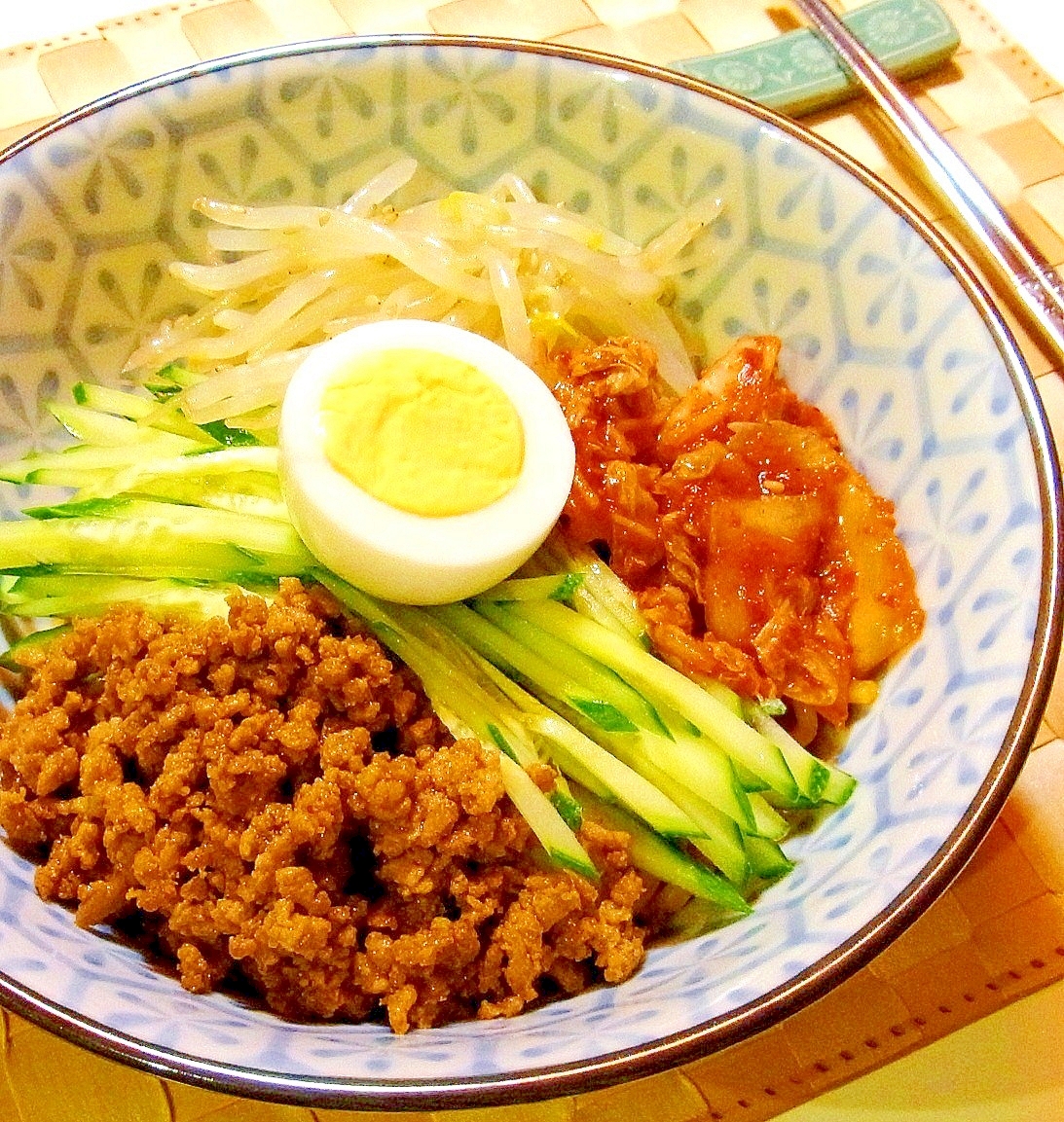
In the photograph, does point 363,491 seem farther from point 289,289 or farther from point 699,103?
point 699,103

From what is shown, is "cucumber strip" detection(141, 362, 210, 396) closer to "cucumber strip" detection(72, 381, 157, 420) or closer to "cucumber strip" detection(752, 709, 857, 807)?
"cucumber strip" detection(72, 381, 157, 420)

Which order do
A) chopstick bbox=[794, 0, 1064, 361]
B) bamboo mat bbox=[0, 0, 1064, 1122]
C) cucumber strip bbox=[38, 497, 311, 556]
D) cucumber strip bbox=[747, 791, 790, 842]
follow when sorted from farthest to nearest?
chopstick bbox=[794, 0, 1064, 361]
cucumber strip bbox=[38, 497, 311, 556]
cucumber strip bbox=[747, 791, 790, 842]
bamboo mat bbox=[0, 0, 1064, 1122]

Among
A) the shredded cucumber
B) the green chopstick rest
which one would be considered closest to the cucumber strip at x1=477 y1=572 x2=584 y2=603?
the shredded cucumber

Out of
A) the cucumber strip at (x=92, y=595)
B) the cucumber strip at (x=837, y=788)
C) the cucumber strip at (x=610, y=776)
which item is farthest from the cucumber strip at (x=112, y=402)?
the cucumber strip at (x=837, y=788)

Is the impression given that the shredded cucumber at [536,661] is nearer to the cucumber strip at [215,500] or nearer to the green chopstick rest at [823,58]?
the cucumber strip at [215,500]

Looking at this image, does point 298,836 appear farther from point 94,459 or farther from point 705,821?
Answer: point 94,459
